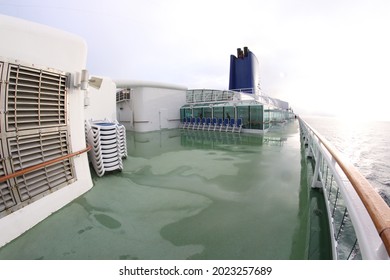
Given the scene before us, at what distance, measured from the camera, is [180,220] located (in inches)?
92.6

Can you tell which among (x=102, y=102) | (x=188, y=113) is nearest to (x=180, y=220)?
(x=102, y=102)

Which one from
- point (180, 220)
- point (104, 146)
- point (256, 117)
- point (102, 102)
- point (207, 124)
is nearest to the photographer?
point (180, 220)

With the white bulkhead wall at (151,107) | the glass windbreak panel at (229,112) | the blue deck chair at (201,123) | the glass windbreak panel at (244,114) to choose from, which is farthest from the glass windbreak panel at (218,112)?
the white bulkhead wall at (151,107)

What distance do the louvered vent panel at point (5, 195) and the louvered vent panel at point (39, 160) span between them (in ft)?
0.29

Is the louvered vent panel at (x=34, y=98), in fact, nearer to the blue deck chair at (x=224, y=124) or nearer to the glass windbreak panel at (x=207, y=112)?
the blue deck chair at (x=224, y=124)

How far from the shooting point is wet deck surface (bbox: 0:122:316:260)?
1.83 meters

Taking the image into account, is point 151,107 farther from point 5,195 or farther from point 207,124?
point 5,195

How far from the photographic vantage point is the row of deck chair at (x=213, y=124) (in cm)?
1185

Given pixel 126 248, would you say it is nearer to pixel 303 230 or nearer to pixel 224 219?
pixel 224 219

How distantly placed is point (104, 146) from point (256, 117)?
957cm

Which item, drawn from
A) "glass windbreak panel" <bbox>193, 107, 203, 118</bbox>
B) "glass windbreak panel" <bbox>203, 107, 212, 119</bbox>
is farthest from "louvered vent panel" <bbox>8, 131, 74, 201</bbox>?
"glass windbreak panel" <bbox>193, 107, 203, 118</bbox>

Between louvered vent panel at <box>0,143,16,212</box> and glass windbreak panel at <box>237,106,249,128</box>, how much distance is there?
36.8 feet

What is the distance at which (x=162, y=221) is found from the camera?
7.66ft

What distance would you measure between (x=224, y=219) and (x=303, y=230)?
883 mm
